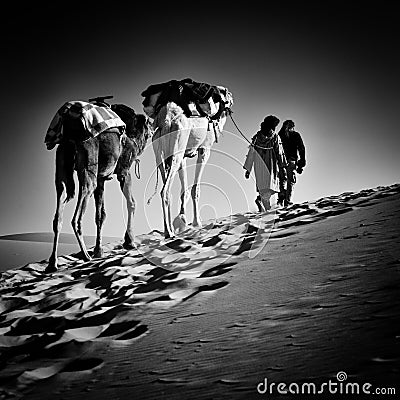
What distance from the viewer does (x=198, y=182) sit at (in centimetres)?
886

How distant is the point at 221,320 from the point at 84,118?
393cm

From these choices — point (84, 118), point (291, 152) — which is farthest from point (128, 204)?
point (291, 152)

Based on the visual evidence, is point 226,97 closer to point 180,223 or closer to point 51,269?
point 180,223

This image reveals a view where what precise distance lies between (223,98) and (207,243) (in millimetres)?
3530

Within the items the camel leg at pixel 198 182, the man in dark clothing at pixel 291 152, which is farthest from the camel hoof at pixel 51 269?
the man in dark clothing at pixel 291 152

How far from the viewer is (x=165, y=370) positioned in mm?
2717

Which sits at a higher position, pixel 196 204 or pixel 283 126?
pixel 283 126

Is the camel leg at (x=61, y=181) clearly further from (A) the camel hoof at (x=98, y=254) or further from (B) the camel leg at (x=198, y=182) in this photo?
(B) the camel leg at (x=198, y=182)

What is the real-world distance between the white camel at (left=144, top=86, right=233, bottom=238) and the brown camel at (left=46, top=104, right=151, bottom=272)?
38 cm

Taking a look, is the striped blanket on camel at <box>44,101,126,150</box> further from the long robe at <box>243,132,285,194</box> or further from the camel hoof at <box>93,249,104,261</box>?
the long robe at <box>243,132,285,194</box>

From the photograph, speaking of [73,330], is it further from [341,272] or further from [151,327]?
[341,272]

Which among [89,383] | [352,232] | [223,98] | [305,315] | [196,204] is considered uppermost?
[223,98]

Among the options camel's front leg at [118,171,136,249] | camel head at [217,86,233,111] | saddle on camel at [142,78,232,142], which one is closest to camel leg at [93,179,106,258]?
camel's front leg at [118,171,136,249]

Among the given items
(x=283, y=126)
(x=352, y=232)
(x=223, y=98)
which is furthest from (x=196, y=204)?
(x=352, y=232)
